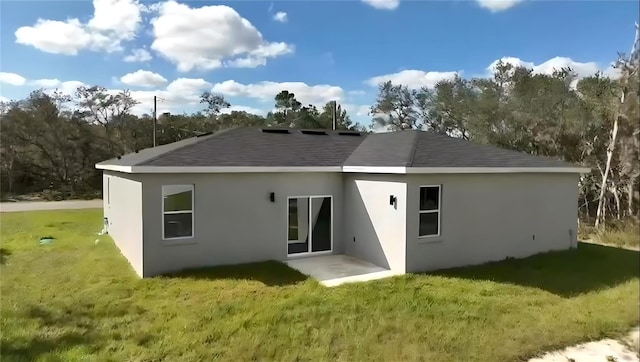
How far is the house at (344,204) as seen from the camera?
9.08 m

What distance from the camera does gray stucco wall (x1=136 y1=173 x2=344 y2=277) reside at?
8.85m

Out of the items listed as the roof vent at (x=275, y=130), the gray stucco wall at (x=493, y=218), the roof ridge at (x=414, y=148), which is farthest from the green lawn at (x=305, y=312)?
the roof vent at (x=275, y=130)

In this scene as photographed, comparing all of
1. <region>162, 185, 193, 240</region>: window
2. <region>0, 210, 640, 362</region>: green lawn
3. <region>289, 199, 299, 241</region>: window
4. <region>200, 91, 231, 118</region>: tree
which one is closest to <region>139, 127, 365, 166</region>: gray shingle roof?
<region>162, 185, 193, 240</region>: window

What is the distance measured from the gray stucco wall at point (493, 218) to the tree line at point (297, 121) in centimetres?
94

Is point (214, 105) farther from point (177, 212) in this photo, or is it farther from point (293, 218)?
point (177, 212)

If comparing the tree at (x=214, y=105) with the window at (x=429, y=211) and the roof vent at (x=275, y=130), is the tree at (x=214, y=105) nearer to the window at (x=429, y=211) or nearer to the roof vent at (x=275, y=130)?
the roof vent at (x=275, y=130)

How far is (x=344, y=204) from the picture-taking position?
36.4ft

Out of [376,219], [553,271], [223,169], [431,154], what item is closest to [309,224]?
[376,219]

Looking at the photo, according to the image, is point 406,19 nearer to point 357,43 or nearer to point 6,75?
point 357,43

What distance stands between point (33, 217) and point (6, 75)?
14289 mm

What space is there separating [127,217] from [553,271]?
10.1 m

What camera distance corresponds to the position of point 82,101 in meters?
30.5

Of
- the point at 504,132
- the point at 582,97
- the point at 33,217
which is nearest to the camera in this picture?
the point at 582,97

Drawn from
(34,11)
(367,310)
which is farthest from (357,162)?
(34,11)
